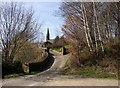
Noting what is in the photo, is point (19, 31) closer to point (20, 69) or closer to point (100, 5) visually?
point (20, 69)

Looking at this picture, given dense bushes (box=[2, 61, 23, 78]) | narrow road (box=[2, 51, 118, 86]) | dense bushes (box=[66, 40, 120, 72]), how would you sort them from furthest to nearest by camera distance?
dense bushes (box=[2, 61, 23, 78])
dense bushes (box=[66, 40, 120, 72])
narrow road (box=[2, 51, 118, 86])

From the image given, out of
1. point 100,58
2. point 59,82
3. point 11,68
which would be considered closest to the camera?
point 59,82

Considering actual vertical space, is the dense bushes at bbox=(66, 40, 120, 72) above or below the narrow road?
above

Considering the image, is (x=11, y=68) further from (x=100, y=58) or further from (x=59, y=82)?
(x=59, y=82)

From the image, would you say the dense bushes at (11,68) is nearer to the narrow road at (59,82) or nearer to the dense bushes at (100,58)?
the dense bushes at (100,58)

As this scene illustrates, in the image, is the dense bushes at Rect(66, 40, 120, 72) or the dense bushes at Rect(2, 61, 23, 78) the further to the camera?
the dense bushes at Rect(2, 61, 23, 78)

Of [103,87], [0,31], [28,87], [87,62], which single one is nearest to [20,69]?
[0,31]

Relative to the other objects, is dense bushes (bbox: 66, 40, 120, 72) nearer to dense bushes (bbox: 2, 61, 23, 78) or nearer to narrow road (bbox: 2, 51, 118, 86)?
dense bushes (bbox: 2, 61, 23, 78)

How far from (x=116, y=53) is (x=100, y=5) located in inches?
272

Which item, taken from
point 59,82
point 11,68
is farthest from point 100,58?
point 59,82

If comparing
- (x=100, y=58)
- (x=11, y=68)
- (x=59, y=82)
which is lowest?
(x=59, y=82)

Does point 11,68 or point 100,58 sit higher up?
point 100,58

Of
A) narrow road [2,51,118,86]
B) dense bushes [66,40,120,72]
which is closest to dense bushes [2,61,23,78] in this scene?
dense bushes [66,40,120,72]

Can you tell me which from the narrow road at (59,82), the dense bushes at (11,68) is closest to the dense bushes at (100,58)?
the dense bushes at (11,68)
